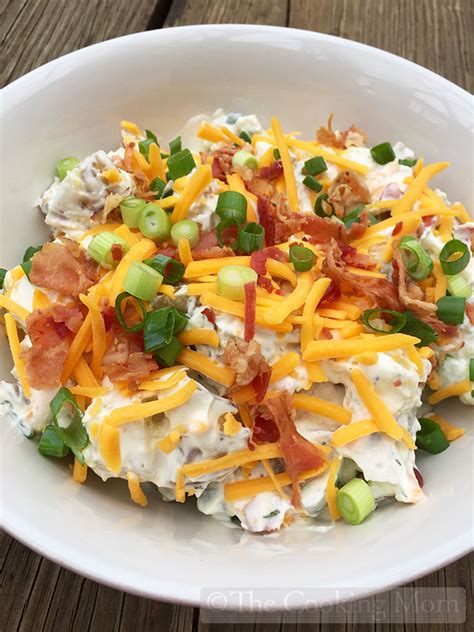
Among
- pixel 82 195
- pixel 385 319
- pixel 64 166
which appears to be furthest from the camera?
pixel 64 166

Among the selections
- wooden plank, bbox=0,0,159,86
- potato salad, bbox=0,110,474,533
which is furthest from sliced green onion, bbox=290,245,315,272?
wooden plank, bbox=0,0,159,86

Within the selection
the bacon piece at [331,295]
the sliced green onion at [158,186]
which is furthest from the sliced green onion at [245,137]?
the bacon piece at [331,295]

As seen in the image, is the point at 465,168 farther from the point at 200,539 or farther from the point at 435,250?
the point at 200,539

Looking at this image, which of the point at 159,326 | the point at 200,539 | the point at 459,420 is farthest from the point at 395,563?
the point at 159,326

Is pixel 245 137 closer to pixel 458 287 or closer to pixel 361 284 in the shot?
pixel 361 284

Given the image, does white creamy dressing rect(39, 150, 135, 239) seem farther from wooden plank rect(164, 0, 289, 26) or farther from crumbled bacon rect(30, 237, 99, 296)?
wooden plank rect(164, 0, 289, 26)

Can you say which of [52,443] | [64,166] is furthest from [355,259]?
[64,166]
